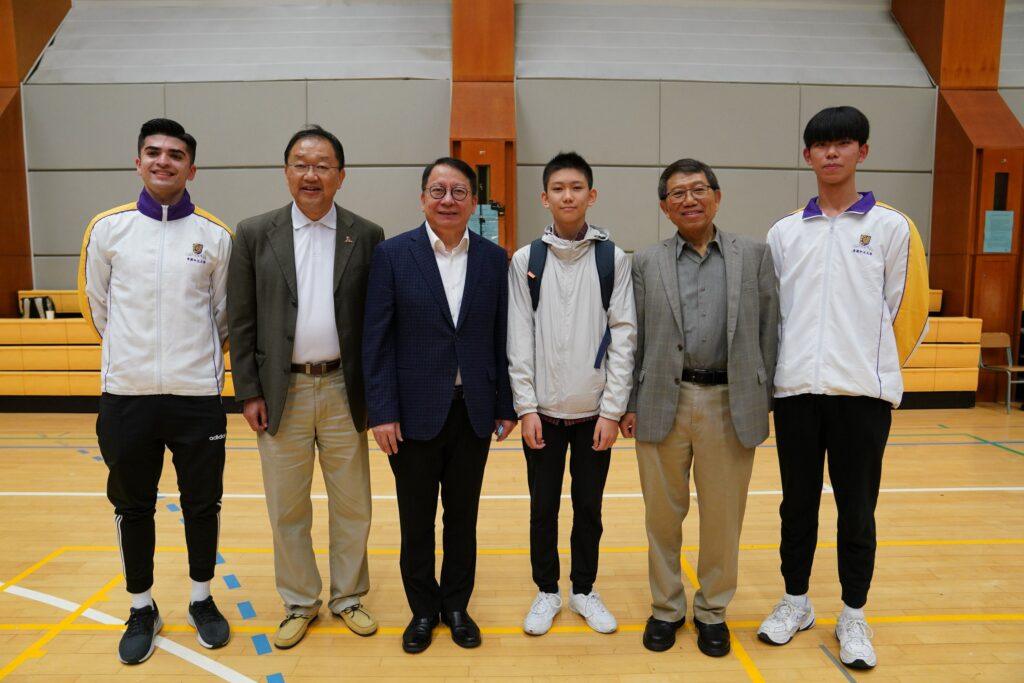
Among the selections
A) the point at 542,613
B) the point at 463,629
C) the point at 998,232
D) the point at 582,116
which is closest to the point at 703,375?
the point at 542,613

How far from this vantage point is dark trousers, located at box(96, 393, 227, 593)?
2.18m

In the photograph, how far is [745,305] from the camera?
2.10m

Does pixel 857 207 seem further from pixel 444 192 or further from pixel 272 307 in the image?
pixel 272 307

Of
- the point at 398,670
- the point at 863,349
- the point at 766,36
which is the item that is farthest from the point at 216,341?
the point at 766,36

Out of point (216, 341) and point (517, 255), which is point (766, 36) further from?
point (216, 341)

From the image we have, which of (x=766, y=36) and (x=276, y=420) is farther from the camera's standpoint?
(x=766, y=36)

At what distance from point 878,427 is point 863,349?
264 millimetres

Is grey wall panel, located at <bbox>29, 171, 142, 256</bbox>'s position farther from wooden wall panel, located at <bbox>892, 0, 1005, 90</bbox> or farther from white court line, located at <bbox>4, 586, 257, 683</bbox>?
wooden wall panel, located at <bbox>892, 0, 1005, 90</bbox>

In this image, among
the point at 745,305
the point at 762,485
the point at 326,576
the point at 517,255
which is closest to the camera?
the point at 745,305

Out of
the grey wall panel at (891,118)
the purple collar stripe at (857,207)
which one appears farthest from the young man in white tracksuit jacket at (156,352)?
the grey wall panel at (891,118)

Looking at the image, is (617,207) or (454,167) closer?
(454,167)

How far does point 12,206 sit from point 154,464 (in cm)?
Answer: 616

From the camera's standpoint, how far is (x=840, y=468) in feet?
7.11

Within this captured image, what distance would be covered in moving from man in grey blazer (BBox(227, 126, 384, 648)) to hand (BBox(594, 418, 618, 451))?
0.82 metres
